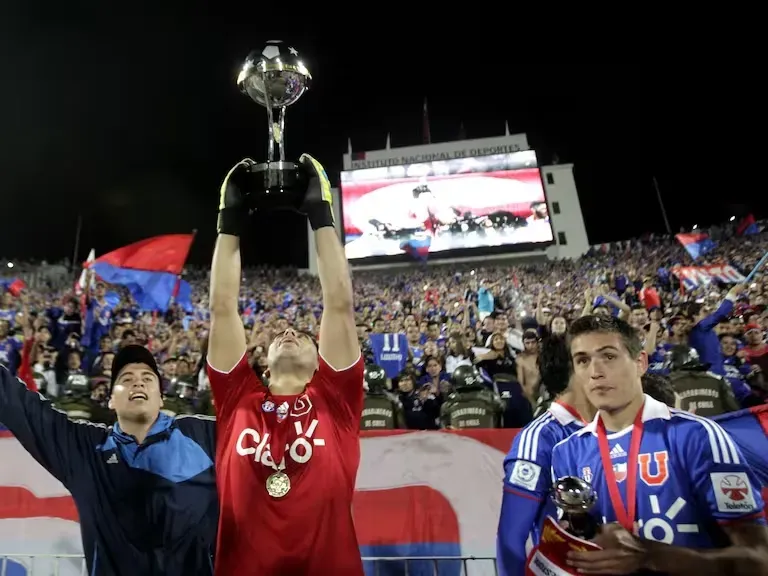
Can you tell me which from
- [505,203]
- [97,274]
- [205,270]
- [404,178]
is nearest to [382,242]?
[404,178]

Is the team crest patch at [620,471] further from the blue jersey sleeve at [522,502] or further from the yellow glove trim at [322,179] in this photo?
the yellow glove trim at [322,179]

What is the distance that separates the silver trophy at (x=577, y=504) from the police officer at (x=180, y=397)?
3986mm

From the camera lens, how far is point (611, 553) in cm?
190

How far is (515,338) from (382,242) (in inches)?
943

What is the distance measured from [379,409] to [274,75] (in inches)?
130

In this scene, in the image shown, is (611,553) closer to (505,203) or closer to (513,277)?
(513,277)

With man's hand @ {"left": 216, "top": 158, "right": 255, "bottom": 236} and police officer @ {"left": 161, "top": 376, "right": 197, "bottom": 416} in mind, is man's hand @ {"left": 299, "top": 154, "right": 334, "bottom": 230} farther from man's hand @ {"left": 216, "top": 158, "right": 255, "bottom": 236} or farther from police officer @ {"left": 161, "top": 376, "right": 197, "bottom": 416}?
police officer @ {"left": 161, "top": 376, "right": 197, "bottom": 416}

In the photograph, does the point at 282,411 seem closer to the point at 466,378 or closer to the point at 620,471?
the point at 620,471

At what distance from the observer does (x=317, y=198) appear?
285cm

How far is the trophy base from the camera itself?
2.74 m

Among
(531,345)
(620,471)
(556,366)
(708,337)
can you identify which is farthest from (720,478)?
(708,337)

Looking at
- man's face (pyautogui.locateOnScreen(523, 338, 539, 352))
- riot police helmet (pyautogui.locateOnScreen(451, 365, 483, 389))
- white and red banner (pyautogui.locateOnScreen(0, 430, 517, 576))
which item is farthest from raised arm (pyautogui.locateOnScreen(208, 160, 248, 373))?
man's face (pyautogui.locateOnScreen(523, 338, 539, 352))

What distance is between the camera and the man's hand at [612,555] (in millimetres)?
1888

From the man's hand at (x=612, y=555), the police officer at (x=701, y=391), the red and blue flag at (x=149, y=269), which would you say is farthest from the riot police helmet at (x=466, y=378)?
the red and blue flag at (x=149, y=269)
